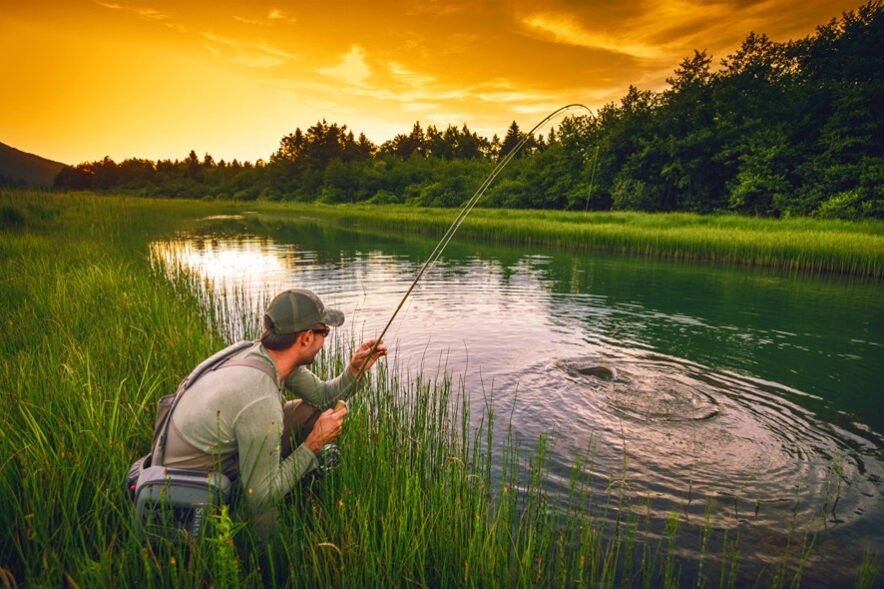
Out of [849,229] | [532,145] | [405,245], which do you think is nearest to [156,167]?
[532,145]

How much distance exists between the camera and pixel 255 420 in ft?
8.02

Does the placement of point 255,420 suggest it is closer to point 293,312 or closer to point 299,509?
point 293,312

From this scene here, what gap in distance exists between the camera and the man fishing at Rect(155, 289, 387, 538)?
7.98 ft

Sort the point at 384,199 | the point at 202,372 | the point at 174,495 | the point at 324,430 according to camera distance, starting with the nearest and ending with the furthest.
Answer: the point at 174,495 < the point at 202,372 < the point at 324,430 < the point at 384,199

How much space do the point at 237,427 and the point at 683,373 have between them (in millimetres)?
7634

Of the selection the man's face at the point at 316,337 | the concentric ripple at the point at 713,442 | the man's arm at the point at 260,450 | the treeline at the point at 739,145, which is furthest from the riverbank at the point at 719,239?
the man's arm at the point at 260,450

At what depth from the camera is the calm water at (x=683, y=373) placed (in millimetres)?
4652

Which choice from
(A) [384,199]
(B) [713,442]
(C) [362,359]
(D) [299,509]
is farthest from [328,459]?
(A) [384,199]

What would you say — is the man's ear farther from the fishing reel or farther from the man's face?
the fishing reel

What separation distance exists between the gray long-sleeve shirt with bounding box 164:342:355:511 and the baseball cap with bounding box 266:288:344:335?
24 centimetres

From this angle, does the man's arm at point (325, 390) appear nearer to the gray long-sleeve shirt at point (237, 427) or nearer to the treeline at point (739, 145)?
the gray long-sleeve shirt at point (237, 427)

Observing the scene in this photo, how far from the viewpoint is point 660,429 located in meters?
5.96

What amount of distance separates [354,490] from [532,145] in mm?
96903

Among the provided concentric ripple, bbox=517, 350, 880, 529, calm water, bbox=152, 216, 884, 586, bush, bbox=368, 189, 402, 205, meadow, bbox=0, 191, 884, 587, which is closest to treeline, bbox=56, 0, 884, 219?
bush, bbox=368, 189, 402, 205
